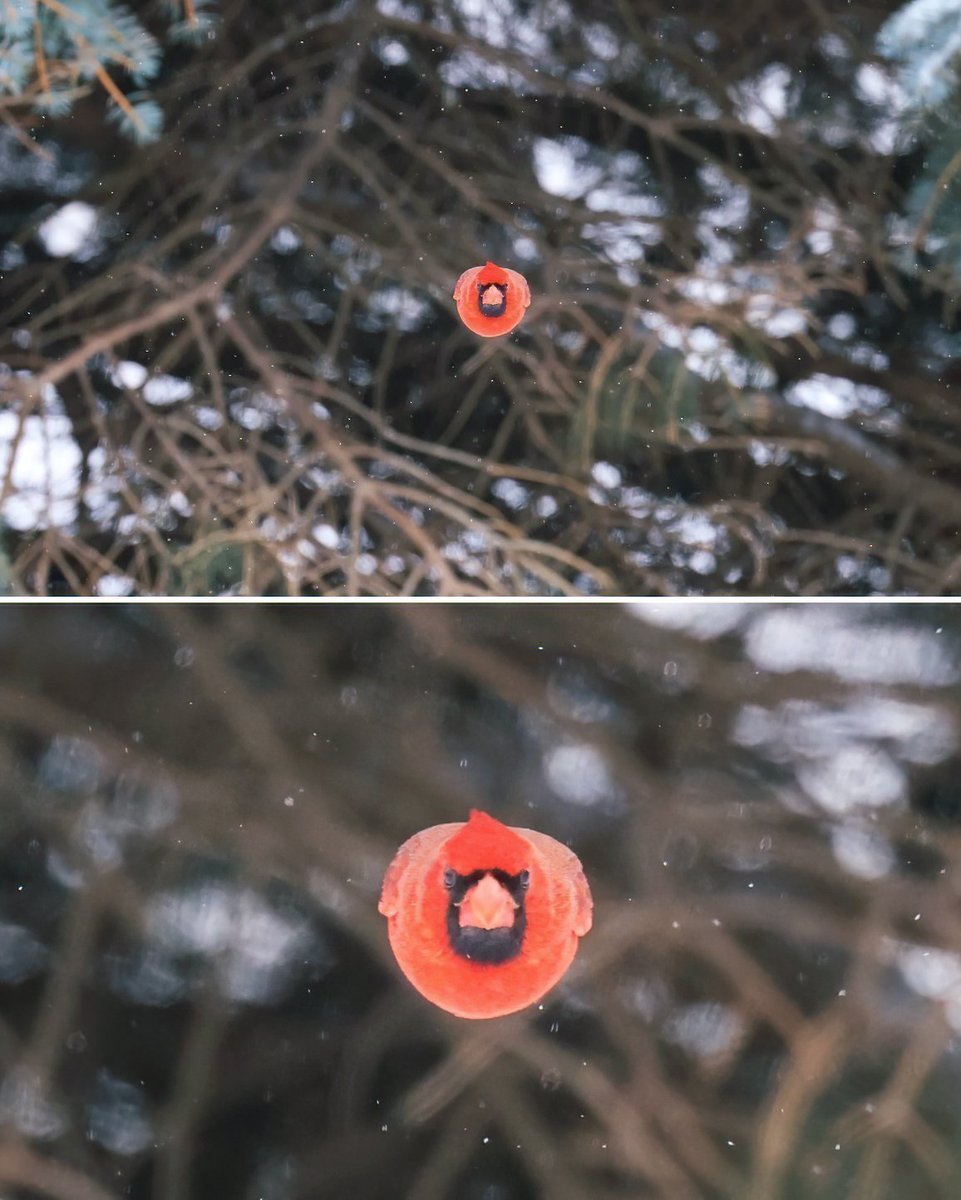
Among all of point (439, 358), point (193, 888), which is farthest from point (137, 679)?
point (439, 358)

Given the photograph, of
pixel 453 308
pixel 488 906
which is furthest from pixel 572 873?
pixel 453 308

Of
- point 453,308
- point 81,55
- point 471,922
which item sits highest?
point 81,55

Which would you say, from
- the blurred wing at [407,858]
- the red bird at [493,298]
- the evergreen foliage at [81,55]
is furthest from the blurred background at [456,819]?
the evergreen foliage at [81,55]

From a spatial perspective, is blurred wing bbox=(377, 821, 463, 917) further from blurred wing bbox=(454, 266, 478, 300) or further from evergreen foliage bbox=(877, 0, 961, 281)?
evergreen foliage bbox=(877, 0, 961, 281)

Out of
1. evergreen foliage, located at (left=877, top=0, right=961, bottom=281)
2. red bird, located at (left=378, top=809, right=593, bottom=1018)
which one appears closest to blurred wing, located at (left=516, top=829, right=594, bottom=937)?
red bird, located at (left=378, top=809, right=593, bottom=1018)

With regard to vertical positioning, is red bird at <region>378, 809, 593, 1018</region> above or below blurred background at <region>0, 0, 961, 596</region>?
below

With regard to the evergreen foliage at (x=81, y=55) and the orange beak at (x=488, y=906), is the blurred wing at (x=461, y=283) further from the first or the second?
the orange beak at (x=488, y=906)

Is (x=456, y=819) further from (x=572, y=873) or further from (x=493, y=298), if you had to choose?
(x=493, y=298)

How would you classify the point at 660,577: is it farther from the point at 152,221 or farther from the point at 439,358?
the point at 152,221
